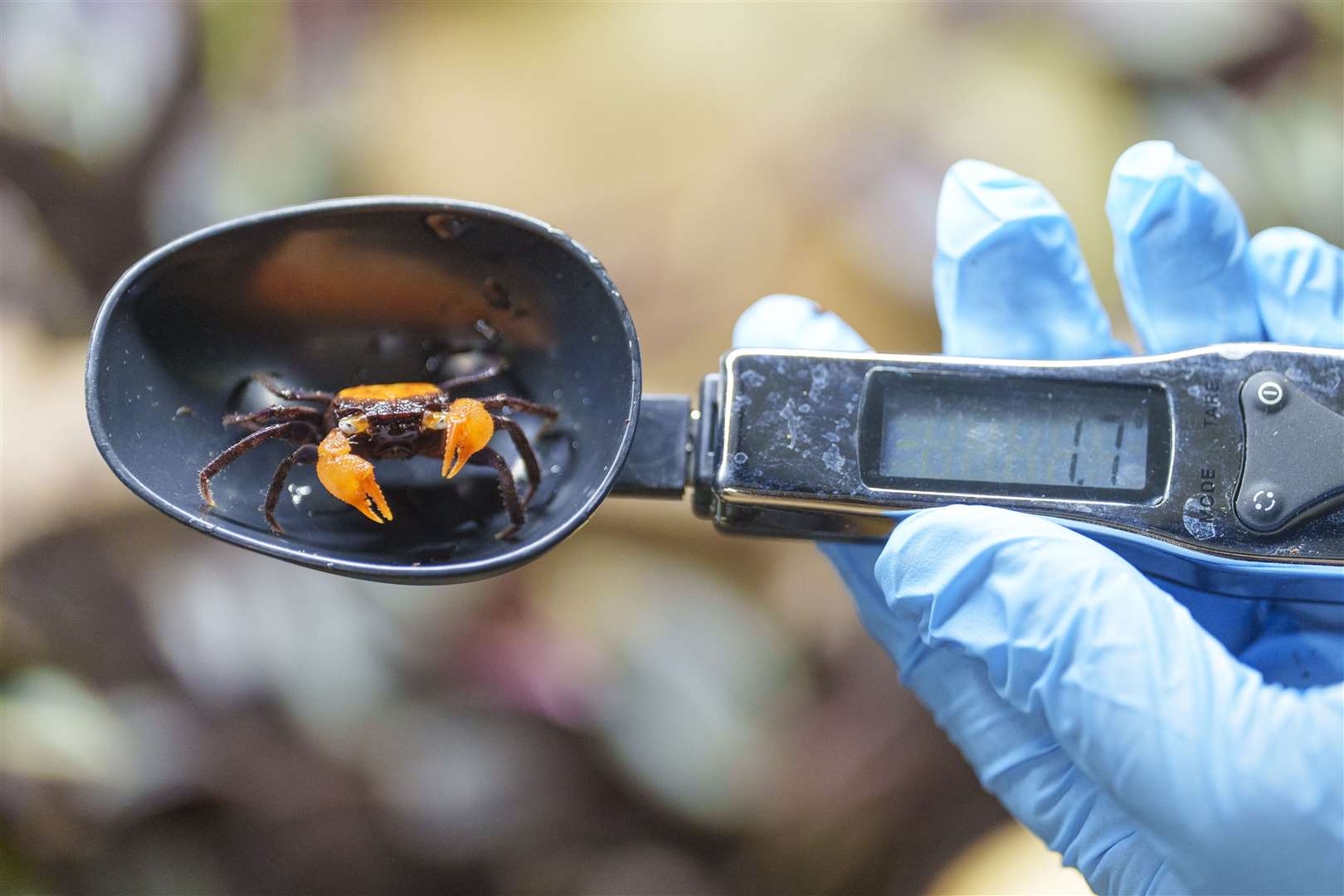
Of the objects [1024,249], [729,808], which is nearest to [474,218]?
Answer: [1024,249]

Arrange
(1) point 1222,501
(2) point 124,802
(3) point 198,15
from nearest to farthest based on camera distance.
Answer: (1) point 1222,501, (2) point 124,802, (3) point 198,15

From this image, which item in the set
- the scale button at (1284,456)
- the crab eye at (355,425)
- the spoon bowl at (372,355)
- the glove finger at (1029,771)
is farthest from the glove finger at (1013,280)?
the crab eye at (355,425)

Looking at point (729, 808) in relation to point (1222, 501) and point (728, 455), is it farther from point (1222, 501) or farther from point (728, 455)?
point (1222, 501)

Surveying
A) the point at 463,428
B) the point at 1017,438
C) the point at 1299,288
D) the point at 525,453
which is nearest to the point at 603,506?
the point at 525,453

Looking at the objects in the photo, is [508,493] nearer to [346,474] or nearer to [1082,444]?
[346,474]

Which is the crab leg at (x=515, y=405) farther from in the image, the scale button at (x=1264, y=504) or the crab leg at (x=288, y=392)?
the scale button at (x=1264, y=504)

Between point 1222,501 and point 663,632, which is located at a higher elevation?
point 1222,501
